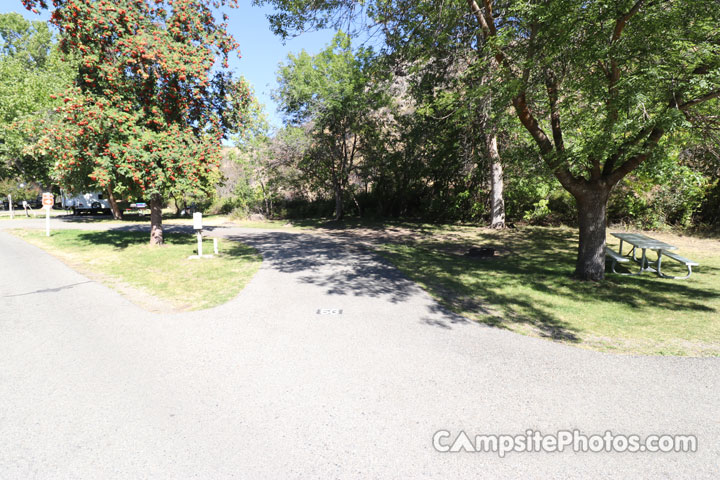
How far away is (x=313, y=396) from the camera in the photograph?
3.46 meters

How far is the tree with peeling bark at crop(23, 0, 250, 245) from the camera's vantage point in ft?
32.0

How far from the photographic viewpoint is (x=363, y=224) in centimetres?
2005

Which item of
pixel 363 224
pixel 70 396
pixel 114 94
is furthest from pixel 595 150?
pixel 363 224

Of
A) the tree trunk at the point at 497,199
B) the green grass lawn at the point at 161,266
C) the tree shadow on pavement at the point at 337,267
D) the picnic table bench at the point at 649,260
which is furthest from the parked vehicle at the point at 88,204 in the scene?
the picnic table bench at the point at 649,260

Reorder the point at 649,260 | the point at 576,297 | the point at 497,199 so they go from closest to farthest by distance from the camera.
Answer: the point at 576,297 < the point at 649,260 < the point at 497,199

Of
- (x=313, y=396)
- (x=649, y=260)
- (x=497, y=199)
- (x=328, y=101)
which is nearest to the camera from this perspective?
(x=313, y=396)

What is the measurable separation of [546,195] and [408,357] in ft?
47.5

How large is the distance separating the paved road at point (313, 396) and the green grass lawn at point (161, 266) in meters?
1.06

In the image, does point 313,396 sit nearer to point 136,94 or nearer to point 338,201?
point 136,94

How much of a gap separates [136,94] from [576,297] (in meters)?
13.0

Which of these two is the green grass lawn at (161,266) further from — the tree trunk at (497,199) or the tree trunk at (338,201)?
the tree trunk at (497,199)

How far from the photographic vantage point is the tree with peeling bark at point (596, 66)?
228 inches

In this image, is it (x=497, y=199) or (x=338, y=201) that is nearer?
(x=497, y=199)

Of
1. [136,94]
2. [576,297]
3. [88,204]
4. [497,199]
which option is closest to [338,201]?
[497,199]
